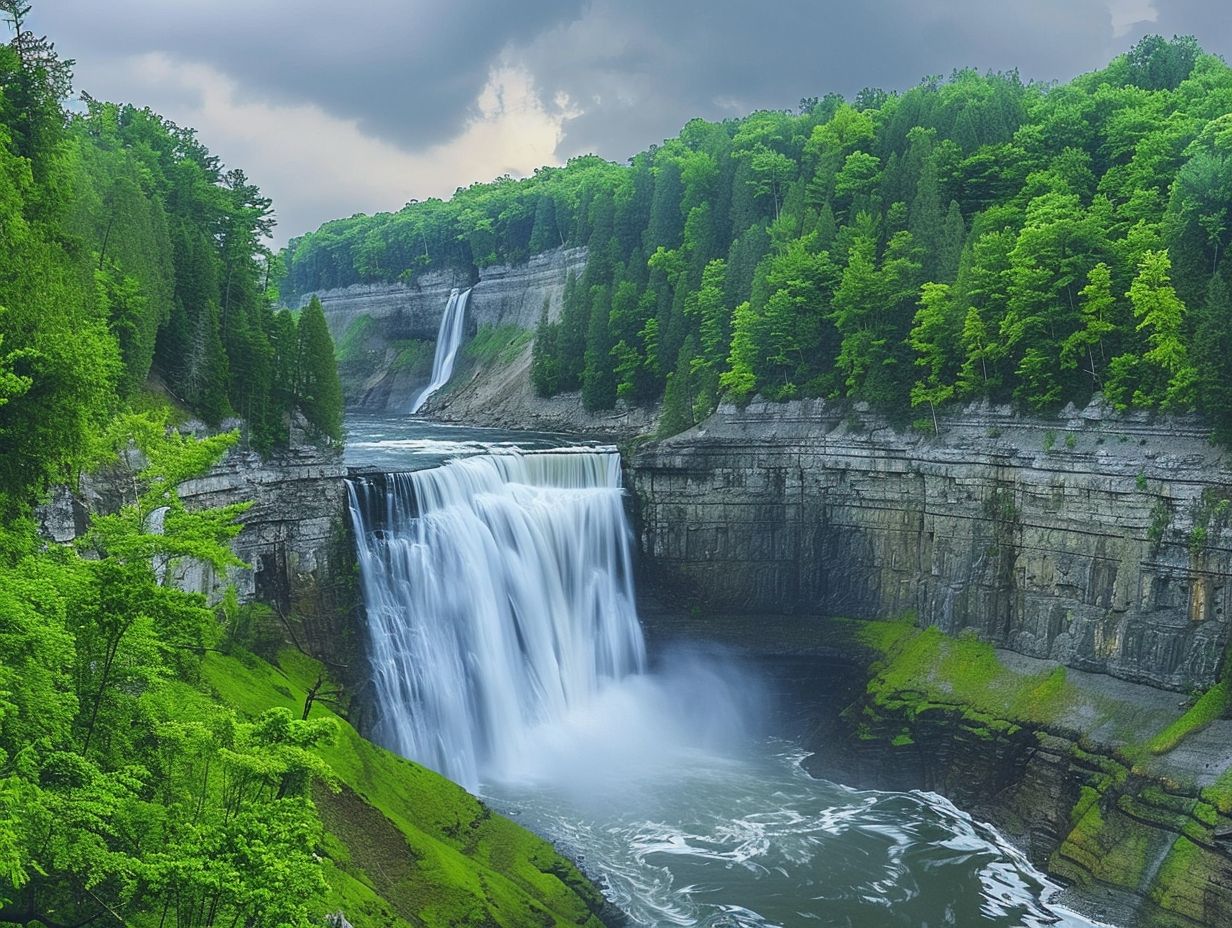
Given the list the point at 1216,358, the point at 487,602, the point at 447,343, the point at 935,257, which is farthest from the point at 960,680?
the point at 447,343

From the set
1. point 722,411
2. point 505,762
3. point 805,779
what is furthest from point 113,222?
point 805,779

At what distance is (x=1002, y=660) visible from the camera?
43.3 meters

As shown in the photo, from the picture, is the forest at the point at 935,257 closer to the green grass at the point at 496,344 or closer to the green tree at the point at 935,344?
the green tree at the point at 935,344

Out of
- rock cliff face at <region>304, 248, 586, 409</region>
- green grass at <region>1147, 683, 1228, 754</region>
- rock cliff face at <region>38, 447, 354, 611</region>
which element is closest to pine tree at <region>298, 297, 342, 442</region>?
rock cliff face at <region>38, 447, 354, 611</region>

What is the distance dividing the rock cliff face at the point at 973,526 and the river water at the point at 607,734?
421 centimetres

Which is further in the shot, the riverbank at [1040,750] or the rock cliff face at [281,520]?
the rock cliff face at [281,520]

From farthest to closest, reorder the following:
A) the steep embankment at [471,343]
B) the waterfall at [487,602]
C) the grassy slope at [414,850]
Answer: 1. the steep embankment at [471,343]
2. the waterfall at [487,602]
3. the grassy slope at [414,850]

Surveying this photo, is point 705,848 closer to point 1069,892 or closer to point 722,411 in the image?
point 1069,892

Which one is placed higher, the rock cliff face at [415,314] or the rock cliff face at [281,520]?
the rock cliff face at [415,314]

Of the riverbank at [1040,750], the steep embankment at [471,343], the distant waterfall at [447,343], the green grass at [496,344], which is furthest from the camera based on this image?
the distant waterfall at [447,343]

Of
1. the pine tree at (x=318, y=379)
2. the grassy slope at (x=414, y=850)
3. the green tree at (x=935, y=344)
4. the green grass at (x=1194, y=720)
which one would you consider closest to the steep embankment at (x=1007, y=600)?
the green grass at (x=1194, y=720)

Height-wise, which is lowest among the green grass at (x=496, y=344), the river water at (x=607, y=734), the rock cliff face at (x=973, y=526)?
the river water at (x=607, y=734)

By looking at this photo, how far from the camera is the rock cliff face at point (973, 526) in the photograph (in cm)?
3850

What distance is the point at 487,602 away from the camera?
45406 millimetres
